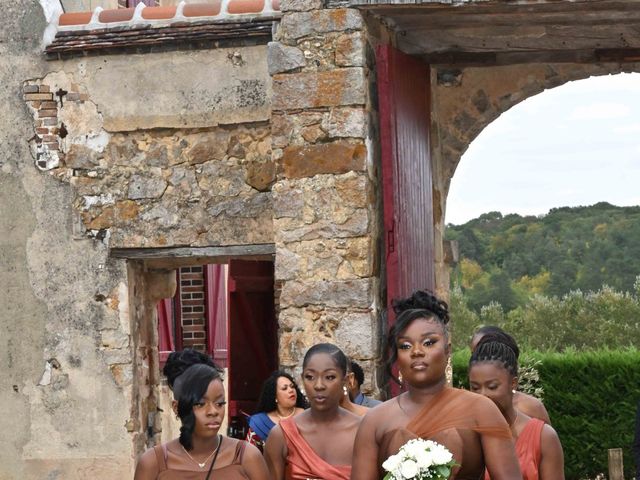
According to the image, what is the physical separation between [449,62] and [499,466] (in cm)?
760

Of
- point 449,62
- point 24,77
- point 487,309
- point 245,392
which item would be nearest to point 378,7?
point 449,62

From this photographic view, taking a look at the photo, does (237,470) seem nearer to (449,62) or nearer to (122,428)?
(122,428)

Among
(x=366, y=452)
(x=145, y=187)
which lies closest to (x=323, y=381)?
(x=366, y=452)

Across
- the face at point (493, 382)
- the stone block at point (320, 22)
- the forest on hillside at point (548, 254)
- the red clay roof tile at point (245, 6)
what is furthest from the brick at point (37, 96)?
the forest on hillside at point (548, 254)

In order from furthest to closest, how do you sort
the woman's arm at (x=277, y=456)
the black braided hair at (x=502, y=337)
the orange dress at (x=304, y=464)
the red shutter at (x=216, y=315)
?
the red shutter at (x=216, y=315), the black braided hair at (x=502, y=337), the woman's arm at (x=277, y=456), the orange dress at (x=304, y=464)

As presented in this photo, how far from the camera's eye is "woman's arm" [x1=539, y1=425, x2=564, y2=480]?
7.03 m

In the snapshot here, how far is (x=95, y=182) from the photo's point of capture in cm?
1277

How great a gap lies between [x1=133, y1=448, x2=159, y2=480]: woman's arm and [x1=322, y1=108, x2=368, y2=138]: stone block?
4.74 m

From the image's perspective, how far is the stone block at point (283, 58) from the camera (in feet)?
36.7

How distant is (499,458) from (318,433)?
1.63 metres

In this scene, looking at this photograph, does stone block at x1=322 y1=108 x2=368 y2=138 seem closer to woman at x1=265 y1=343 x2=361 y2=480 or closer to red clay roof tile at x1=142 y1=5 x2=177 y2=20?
red clay roof tile at x1=142 y1=5 x2=177 y2=20

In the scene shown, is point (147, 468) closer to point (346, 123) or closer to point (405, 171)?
point (346, 123)

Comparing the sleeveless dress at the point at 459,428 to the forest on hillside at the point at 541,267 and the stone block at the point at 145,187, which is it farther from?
the forest on hillside at the point at 541,267

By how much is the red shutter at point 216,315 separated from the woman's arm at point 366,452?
41.3 ft
